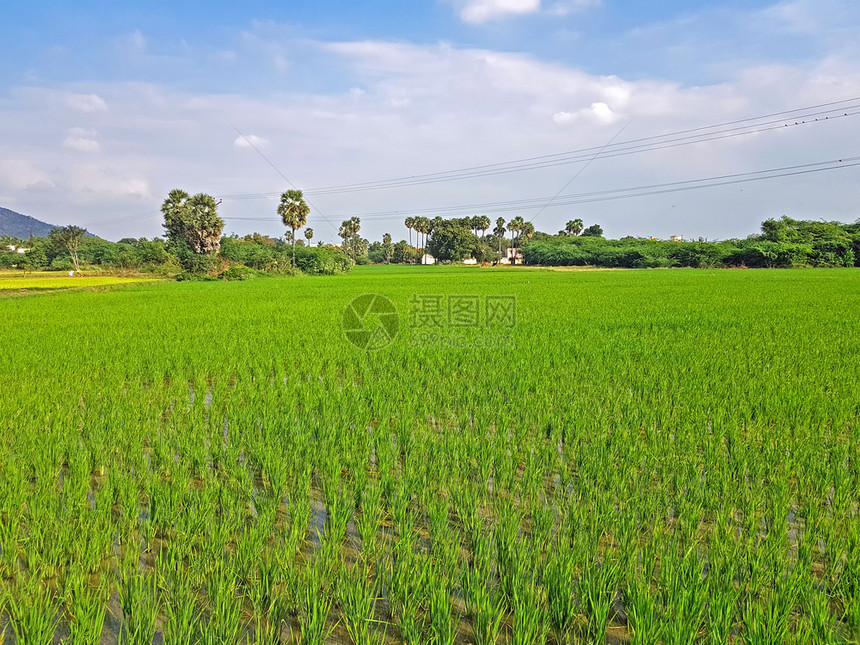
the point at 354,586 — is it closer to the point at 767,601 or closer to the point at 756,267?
the point at 767,601

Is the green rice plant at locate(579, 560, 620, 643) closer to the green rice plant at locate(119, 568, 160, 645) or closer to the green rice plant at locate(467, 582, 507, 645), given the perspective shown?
the green rice plant at locate(467, 582, 507, 645)

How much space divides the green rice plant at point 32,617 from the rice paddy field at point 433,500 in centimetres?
2

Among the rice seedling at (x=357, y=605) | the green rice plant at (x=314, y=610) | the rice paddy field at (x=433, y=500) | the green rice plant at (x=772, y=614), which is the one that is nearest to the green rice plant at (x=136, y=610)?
the rice paddy field at (x=433, y=500)

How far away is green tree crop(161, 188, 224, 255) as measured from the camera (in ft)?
139

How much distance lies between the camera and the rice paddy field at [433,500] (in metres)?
1.93

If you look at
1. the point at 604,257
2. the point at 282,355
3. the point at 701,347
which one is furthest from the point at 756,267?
the point at 282,355

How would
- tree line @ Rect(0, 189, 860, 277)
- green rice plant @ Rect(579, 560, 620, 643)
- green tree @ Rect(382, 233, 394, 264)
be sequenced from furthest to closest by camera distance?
green tree @ Rect(382, 233, 394, 264)
tree line @ Rect(0, 189, 860, 277)
green rice plant @ Rect(579, 560, 620, 643)

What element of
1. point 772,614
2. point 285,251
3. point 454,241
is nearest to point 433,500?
point 772,614

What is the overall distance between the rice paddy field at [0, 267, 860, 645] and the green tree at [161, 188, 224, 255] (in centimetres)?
3933

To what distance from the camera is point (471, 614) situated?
6.63 feet

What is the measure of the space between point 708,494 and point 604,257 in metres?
54.4

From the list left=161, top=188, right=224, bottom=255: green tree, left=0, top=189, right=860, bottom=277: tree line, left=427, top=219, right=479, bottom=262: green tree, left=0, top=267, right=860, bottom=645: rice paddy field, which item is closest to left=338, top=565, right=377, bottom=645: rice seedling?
left=0, top=267, right=860, bottom=645: rice paddy field

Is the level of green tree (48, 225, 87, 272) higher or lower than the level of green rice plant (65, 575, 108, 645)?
higher

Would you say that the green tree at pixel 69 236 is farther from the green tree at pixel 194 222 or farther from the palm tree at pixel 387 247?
the palm tree at pixel 387 247
